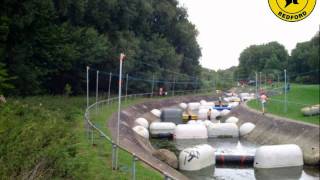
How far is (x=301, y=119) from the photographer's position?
38.3m

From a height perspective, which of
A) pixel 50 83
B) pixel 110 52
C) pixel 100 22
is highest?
pixel 100 22

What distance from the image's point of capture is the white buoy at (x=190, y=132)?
130 feet

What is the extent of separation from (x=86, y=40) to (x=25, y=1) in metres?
12.5

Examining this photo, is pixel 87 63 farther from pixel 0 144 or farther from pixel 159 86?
pixel 0 144

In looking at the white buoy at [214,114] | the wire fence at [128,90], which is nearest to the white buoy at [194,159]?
the wire fence at [128,90]

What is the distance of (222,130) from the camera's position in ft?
140

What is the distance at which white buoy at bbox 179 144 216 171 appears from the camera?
26.3 metres

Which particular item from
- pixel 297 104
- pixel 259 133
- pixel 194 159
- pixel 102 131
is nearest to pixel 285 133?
pixel 259 133

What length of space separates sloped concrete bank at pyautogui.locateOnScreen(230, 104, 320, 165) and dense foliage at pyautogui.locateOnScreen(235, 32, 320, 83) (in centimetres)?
4821

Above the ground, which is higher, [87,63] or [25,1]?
[25,1]

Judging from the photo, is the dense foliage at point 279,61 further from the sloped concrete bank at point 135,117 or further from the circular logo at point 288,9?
the circular logo at point 288,9

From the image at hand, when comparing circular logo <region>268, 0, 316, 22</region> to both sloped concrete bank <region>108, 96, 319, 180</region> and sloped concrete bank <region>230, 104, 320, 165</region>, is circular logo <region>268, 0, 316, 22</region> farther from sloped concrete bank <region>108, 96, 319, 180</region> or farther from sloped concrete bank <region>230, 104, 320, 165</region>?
sloped concrete bank <region>230, 104, 320, 165</region>

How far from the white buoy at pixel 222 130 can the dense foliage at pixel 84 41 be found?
1489cm

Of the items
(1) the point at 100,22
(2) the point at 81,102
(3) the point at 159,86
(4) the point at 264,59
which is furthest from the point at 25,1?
(4) the point at 264,59
